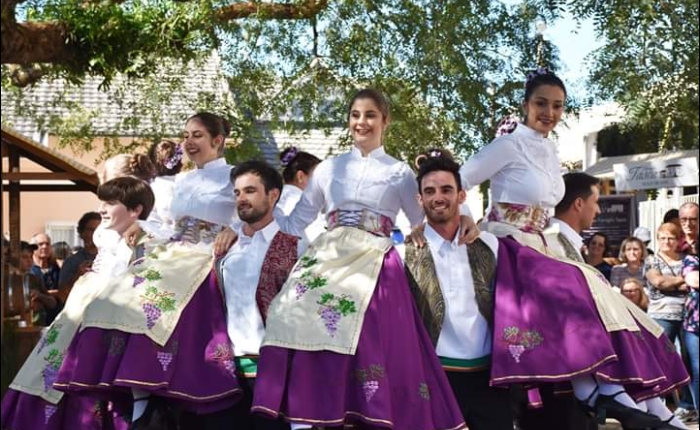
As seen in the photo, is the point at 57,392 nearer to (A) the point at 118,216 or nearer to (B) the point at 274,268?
(A) the point at 118,216

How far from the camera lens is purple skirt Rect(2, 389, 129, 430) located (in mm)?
7082

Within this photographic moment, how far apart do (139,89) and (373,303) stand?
594 centimetres

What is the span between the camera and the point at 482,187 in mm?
10148

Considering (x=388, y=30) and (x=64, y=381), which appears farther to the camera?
(x=388, y=30)

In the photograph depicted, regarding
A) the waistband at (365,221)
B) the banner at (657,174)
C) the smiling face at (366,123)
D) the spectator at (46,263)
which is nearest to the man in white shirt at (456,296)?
the waistband at (365,221)

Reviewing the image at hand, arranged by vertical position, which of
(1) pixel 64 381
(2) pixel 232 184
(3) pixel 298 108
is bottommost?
(1) pixel 64 381

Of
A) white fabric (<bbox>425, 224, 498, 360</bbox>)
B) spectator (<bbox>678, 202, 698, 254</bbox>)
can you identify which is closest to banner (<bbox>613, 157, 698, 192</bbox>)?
spectator (<bbox>678, 202, 698, 254</bbox>)

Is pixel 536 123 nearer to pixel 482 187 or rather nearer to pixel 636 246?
pixel 482 187

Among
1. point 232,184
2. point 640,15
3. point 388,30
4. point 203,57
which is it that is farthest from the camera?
point 203,57

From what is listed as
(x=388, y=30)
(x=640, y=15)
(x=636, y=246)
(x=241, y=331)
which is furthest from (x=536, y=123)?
(x=636, y=246)

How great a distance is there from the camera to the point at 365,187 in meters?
6.62

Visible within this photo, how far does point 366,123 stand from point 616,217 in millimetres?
7131

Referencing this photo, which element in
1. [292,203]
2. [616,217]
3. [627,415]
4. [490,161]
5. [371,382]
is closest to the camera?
[371,382]

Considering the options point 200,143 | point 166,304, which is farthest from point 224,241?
point 200,143
